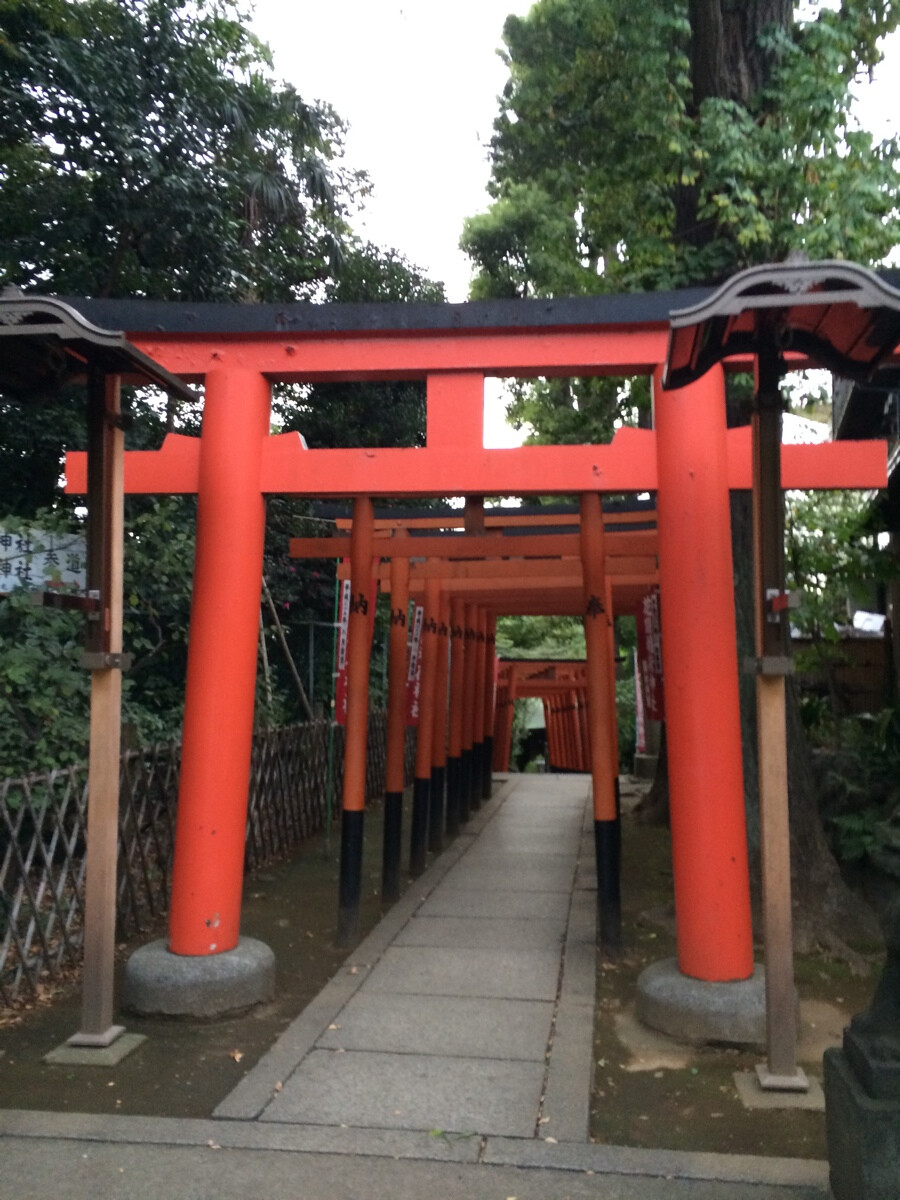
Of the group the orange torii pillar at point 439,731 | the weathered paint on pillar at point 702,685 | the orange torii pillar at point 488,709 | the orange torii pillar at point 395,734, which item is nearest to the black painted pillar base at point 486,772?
the orange torii pillar at point 488,709

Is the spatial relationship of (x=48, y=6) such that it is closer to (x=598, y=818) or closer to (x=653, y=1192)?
(x=598, y=818)

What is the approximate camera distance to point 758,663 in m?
4.74

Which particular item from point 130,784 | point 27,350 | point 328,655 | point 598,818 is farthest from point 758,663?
point 328,655

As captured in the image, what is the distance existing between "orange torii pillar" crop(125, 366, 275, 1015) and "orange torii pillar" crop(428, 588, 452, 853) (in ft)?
15.7

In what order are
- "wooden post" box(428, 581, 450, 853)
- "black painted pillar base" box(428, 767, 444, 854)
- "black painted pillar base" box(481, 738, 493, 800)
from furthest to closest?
1. "black painted pillar base" box(481, 738, 493, 800)
2. "black painted pillar base" box(428, 767, 444, 854)
3. "wooden post" box(428, 581, 450, 853)

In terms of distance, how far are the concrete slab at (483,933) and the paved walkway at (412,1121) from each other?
192 millimetres

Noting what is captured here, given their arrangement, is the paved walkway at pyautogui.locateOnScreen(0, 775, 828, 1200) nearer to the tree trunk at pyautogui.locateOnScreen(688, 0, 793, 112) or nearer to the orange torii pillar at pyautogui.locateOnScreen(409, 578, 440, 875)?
the orange torii pillar at pyautogui.locateOnScreen(409, 578, 440, 875)

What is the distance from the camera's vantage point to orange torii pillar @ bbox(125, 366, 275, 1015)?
570 cm

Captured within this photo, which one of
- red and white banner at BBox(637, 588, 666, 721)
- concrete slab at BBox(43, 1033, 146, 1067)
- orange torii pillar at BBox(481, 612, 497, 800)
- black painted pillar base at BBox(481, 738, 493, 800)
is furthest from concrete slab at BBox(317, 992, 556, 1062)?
black painted pillar base at BBox(481, 738, 493, 800)

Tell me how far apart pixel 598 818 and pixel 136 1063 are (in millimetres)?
3361

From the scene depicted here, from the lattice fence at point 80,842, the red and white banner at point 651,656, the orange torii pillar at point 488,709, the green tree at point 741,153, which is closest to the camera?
the lattice fence at point 80,842

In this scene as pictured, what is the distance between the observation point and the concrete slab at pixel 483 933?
7320 mm

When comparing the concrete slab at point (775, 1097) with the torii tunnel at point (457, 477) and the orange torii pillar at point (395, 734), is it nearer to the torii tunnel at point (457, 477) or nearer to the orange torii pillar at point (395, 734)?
the torii tunnel at point (457, 477)

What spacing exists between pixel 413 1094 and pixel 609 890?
2.76 metres
